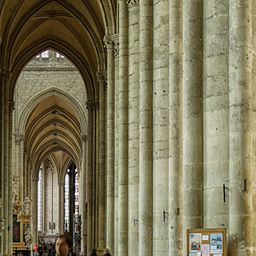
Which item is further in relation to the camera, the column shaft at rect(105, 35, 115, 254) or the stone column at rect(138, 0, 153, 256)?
the column shaft at rect(105, 35, 115, 254)

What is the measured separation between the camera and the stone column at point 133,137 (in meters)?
24.5

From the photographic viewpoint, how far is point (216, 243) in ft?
43.6

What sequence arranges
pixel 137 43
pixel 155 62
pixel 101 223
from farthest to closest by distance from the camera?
pixel 101 223 < pixel 137 43 < pixel 155 62

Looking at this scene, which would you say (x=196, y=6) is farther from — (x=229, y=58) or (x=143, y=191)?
(x=143, y=191)

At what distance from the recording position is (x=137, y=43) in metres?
25.2

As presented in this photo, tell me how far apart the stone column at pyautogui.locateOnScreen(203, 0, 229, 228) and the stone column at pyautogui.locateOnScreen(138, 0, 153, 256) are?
671 cm

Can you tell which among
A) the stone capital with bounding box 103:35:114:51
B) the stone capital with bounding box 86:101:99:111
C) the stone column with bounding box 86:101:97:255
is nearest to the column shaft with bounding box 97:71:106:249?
the stone column with bounding box 86:101:97:255

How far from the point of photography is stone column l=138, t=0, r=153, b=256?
21.9 meters

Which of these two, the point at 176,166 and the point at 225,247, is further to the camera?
the point at 176,166

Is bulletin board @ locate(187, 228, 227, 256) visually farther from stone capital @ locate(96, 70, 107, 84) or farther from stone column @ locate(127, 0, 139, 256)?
stone capital @ locate(96, 70, 107, 84)

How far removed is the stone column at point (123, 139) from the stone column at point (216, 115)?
1147cm

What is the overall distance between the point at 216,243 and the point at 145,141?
868cm

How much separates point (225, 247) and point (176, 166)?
633cm

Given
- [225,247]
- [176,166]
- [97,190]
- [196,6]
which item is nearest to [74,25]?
[97,190]
